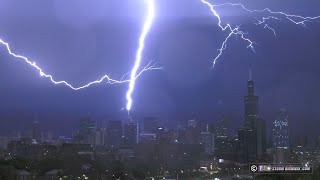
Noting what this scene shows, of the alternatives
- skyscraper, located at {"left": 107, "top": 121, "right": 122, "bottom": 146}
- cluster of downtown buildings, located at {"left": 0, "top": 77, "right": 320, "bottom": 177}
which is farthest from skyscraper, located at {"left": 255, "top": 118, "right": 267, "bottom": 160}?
skyscraper, located at {"left": 107, "top": 121, "right": 122, "bottom": 146}

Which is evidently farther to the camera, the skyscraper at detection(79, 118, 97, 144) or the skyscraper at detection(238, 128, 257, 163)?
the skyscraper at detection(79, 118, 97, 144)

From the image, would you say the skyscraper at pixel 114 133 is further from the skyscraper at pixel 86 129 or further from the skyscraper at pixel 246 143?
the skyscraper at pixel 246 143

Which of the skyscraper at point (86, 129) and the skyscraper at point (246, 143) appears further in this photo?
the skyscraper at point (86, 129)

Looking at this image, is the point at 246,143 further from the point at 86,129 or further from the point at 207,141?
the point at 86,129

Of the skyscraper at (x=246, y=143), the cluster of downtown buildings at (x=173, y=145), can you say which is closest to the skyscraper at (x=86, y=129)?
the cluster of downtown buildings at (x=173, y=145)

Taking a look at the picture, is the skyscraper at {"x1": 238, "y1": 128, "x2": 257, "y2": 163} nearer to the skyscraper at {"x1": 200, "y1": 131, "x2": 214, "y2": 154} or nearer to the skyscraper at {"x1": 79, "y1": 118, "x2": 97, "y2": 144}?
the skyscraper at {"x1": 200, "y1": 131, "x2": 214, "y2": 154}

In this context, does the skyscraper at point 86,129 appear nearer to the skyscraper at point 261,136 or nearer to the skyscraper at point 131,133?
the skyscraper at point 131,133

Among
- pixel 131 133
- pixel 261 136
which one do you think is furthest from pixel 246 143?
pixel 131 133

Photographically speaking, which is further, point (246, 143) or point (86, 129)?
point (86, 129)
